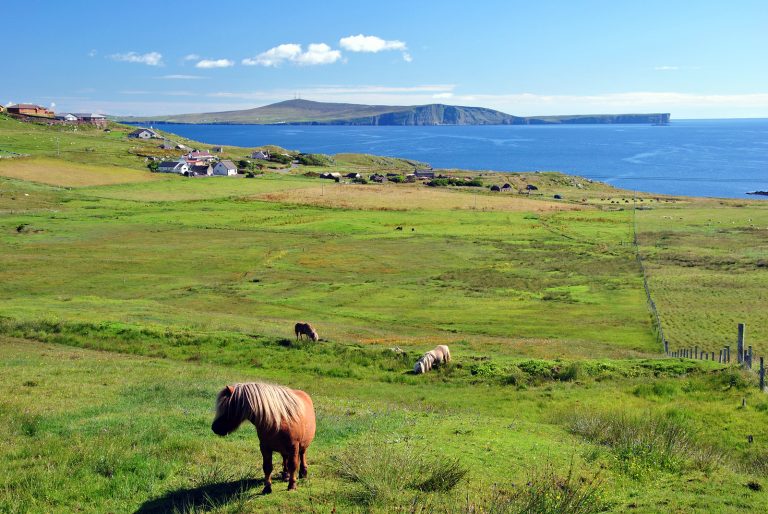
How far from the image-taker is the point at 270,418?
10922 millimetres

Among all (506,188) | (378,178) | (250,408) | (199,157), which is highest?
(199,157)

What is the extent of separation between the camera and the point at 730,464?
15.8 m

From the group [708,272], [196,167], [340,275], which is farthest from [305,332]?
[196,167]

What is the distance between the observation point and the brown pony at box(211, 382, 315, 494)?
35.5ft

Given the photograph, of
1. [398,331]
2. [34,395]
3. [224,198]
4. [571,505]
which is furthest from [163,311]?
[224,198]

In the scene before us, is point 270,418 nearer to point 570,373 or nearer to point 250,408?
point 250,408

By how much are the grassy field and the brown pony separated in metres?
0.65

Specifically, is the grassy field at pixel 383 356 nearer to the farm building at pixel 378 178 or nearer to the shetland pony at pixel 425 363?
the shetland pony at pixel 425 363

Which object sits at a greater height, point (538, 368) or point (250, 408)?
point (250, 408)

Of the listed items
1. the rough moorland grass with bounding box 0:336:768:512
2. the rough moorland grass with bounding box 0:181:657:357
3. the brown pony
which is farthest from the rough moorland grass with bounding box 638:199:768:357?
→ the brown pony

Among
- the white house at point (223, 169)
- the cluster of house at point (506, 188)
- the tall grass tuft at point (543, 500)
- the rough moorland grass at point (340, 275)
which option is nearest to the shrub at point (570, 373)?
the rough moorland grass at point (340, 275)

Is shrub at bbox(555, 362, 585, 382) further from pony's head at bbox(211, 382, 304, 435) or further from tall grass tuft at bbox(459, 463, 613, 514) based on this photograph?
pony's head at bbox(211, 382, 304, 435)

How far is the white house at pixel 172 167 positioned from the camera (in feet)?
453

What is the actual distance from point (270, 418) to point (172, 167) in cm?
13525
